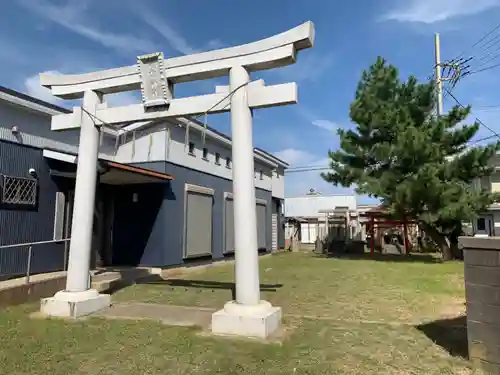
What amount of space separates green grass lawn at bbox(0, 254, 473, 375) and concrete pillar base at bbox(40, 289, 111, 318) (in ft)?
0.99

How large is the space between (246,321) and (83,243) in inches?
121

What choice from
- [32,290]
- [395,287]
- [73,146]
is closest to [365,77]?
[395,287]

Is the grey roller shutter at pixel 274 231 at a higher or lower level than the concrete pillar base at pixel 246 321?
higher

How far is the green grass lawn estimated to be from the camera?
3.95 m

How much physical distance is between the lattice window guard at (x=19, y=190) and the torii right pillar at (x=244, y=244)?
5.51m

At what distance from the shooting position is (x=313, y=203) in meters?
42.1

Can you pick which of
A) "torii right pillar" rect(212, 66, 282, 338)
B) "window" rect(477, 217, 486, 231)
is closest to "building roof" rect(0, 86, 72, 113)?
"torii right pillar" rect(212, 66, 282, 338)

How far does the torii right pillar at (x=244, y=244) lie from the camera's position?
508 centimetres

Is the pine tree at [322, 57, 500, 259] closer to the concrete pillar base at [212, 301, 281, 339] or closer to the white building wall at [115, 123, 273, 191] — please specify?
the white building wall at [115, 123, 273, 191]

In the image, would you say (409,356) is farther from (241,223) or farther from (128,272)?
(128,272)

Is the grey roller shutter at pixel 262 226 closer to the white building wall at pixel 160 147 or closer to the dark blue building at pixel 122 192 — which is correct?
the dark blue building at pixel 122 192

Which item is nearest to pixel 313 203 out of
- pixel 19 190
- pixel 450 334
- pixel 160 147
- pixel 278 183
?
pixel 278 183

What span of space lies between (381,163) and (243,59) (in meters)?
11.8

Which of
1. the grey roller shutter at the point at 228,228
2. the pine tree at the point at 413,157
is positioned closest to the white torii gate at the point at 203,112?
the grey roller shutter at the point at 228,228
